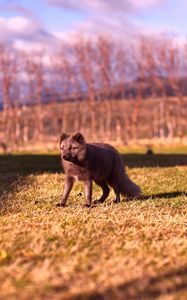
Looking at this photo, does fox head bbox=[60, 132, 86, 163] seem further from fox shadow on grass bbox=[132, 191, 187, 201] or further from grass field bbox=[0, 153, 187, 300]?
fox shadow on grass bbox=[132, 191, 187, 201]

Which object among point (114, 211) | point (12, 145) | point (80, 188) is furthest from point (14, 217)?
point (12, 145)

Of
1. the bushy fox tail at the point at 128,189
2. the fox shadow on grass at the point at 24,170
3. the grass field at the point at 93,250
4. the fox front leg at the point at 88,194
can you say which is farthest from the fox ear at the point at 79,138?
the fox shadow on grass at the point at 24,170

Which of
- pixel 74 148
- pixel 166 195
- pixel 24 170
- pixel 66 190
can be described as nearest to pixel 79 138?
pixel 74 148

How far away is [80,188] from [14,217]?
5.32 m

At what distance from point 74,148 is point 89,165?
52 cm

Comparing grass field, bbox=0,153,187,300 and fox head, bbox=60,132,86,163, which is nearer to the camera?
grass field, bbox=0,153,187,300

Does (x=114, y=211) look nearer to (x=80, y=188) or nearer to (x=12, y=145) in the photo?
(x=80, y=188)

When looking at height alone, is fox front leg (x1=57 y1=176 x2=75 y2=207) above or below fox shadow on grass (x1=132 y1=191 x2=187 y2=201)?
above

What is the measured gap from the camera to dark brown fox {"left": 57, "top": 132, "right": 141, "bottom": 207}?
10.5 metres

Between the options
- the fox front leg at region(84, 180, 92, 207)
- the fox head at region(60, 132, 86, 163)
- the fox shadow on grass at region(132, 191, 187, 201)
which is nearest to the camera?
the fox head at region(60, 132, 86, 163)

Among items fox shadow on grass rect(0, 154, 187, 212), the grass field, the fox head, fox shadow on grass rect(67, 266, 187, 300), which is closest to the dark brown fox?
the fox head

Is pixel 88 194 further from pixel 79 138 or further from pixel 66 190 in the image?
pixel 79 138

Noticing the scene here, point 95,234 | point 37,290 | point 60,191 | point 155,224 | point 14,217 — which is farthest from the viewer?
point 60,191

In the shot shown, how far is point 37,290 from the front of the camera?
183 inches
